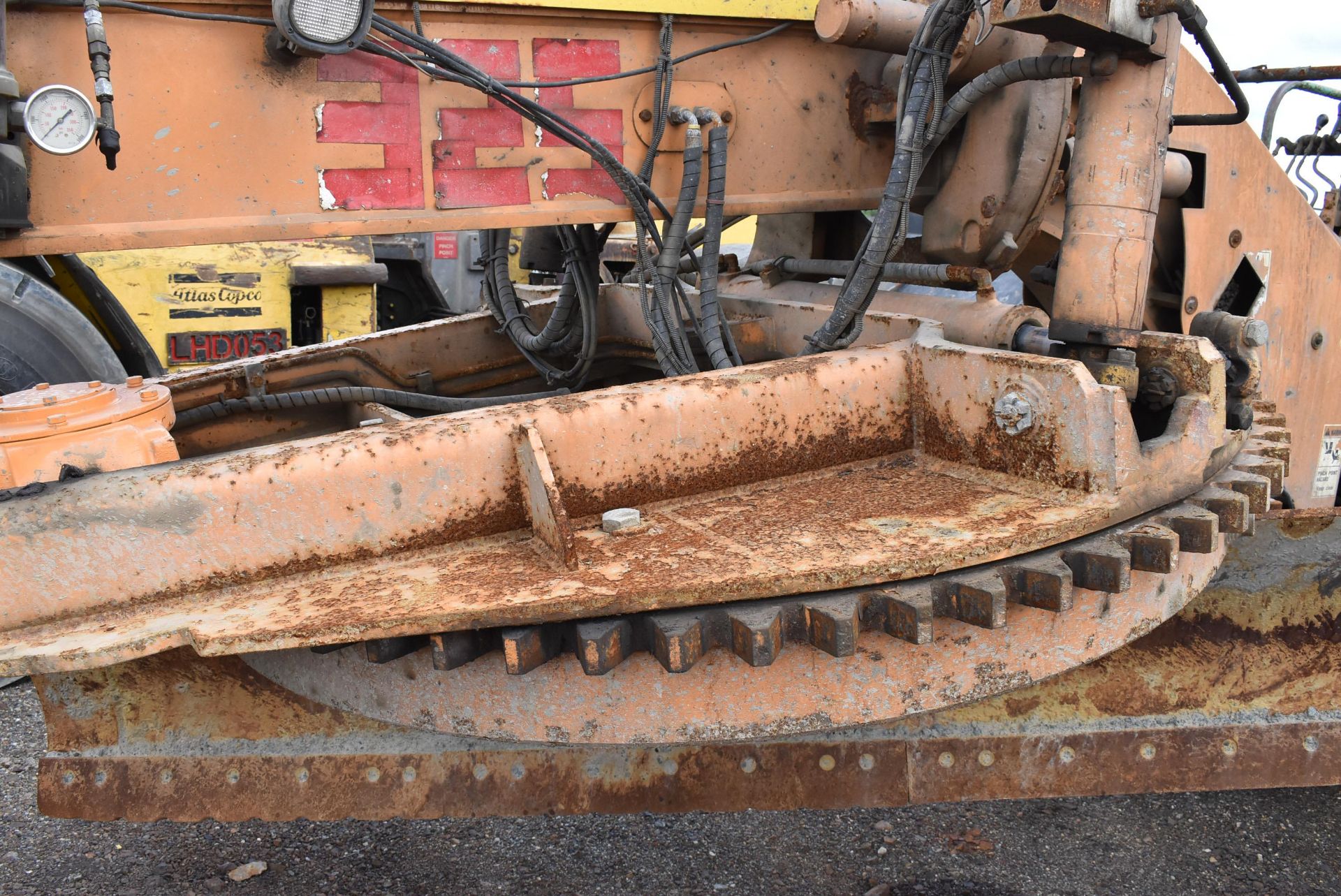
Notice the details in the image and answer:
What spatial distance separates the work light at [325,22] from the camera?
1.89 metres

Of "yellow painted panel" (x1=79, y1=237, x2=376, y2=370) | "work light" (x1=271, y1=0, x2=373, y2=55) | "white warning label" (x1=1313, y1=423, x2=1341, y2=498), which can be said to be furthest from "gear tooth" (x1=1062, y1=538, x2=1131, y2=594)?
"yellow painted panel" (x1=79, y1=237, x2=376, y2=370)

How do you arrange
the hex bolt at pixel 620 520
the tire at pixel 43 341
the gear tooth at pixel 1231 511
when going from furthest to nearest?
1. the tire at pixel 43 341
2. the gear tooth at pixel 1231 511
3. the hex bolt at pixel 620 520

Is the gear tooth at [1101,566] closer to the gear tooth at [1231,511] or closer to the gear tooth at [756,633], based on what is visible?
the gear tooth at [1231,511]

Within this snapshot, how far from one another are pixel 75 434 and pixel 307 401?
102 centimetres

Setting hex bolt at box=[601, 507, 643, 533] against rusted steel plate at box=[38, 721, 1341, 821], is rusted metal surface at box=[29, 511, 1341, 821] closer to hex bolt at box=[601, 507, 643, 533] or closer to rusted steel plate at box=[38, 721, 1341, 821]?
rusted steel plate at box=[38, 721, 1341, 821]

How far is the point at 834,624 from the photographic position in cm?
154

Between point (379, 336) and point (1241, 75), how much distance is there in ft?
7.92

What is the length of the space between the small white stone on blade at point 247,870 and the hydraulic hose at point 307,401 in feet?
3.44

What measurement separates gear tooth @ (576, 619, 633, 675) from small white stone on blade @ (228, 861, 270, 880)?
1.56m

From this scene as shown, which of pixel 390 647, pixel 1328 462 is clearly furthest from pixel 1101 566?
pixel 1328 462

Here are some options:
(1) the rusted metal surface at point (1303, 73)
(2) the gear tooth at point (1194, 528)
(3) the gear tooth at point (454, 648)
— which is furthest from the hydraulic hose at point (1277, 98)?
(3) the gear tooth at point (454, 648)

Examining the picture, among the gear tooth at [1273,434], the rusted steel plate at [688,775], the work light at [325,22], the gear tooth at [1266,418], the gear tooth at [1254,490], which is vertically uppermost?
the work light at [325,22]

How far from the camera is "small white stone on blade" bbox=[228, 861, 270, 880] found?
8.66 ft

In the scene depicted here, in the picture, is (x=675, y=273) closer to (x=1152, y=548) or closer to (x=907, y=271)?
(x=907, y=271)
